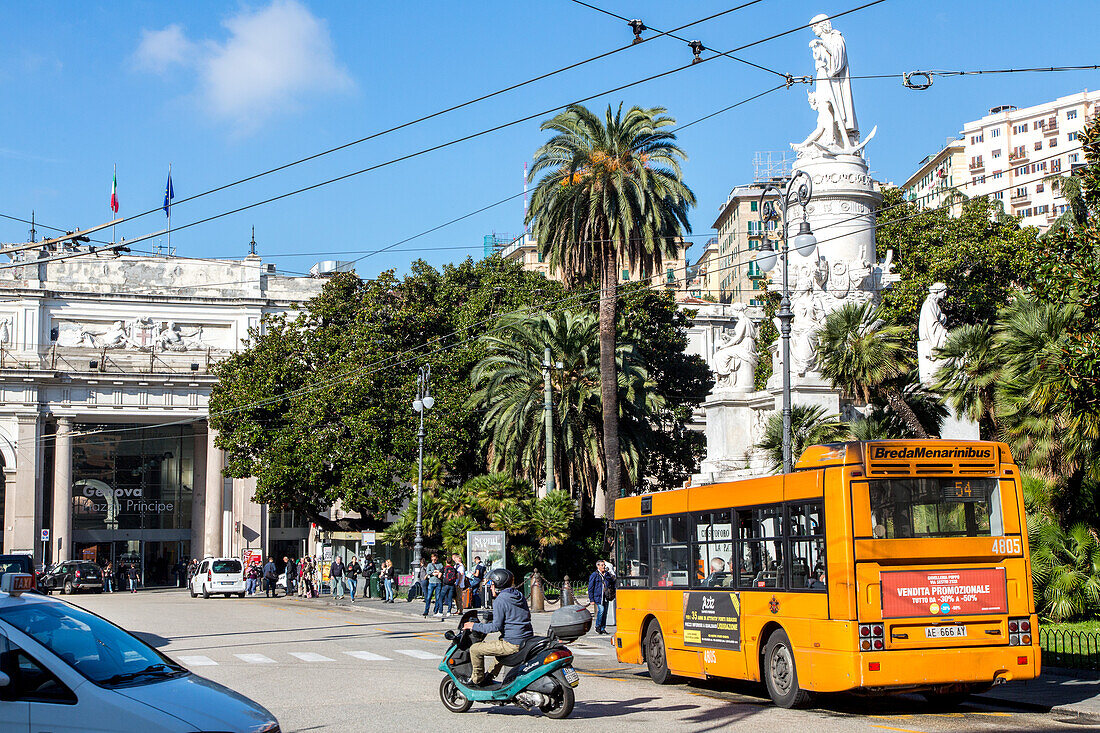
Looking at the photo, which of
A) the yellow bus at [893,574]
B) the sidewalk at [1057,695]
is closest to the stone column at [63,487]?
the yellow bus at [893,574]

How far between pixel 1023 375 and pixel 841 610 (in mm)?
9344

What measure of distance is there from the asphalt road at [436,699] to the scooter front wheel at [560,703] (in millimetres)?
97

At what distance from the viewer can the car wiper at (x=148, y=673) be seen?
25.0 feet

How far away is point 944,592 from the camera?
40.7ft

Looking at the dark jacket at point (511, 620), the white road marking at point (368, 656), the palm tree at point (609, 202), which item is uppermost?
the palm tree at point (609, 202)

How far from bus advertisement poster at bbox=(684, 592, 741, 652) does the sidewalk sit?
2.94 m

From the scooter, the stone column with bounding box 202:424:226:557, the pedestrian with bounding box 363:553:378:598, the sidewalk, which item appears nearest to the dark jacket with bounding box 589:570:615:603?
the sidewalk

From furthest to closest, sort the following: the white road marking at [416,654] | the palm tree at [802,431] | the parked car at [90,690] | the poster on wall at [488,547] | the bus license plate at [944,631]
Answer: the poster on wall at [488,547] → the palm tree at [802,431] → the white road marking at [416,654] → the bus license plate at [944,631] → the parked car at [90,690]

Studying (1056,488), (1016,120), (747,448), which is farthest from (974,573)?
(1016,120)

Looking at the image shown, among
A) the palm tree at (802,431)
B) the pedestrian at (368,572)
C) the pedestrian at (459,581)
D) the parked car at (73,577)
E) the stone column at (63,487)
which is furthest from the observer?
the stone column at (63,487)

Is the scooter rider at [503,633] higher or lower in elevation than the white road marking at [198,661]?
higher

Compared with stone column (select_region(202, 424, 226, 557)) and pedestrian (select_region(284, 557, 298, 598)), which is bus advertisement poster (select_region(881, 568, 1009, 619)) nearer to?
pedestrian (select_region(284, 557, 298, 598))

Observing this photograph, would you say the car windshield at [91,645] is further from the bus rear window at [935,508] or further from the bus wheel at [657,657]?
the bus wheel at [657,657]

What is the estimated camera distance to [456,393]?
5072 cm
